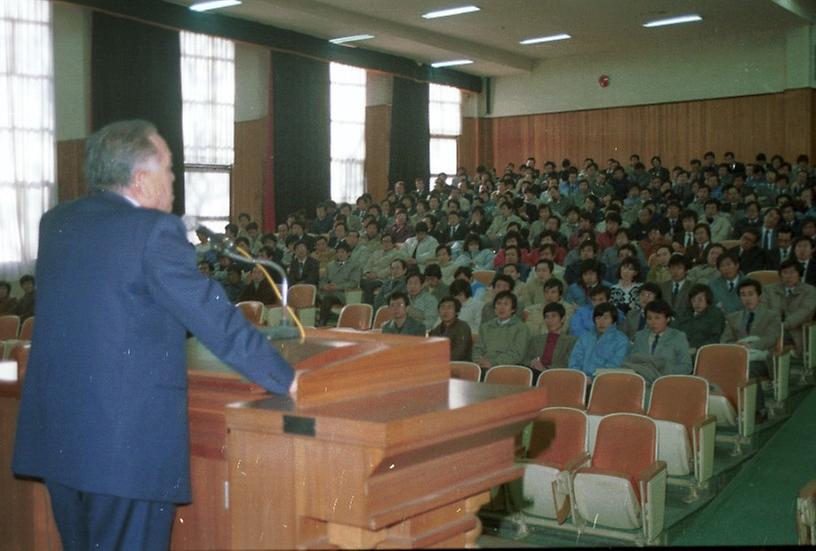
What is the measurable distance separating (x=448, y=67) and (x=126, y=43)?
22.3ft

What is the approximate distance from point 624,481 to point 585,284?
11.4 feet

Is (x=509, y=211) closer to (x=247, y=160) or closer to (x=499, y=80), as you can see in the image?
(x=247, y=160)

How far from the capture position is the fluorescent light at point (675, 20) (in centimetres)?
1228

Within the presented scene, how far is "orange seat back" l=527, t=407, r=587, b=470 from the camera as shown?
4203 millimetres

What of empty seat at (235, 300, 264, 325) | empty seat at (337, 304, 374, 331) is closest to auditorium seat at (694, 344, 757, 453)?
empty seat at (337, 304, 374, 331)

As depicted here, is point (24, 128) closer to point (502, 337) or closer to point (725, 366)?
point (502, 337)

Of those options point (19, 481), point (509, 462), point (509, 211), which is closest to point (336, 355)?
point (509, 462)

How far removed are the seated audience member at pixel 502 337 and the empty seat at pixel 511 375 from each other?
888 mm

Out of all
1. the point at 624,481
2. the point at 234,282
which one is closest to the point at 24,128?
the point at 234,282

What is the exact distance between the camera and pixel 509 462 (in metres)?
1.48

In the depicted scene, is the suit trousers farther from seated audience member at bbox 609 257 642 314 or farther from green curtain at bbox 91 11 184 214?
green curtain at bbox 91 11 184 214

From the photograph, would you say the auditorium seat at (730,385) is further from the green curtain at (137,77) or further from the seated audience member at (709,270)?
the green curtain at (137,77)

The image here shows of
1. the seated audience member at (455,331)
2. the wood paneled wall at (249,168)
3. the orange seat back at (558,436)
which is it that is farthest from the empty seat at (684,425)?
the wood paneled wall at (249,168)

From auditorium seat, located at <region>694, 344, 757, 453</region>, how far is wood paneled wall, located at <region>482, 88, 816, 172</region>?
9694 mm
